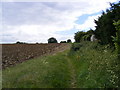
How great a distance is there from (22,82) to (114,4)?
8526 millimetres

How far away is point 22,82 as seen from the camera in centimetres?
795

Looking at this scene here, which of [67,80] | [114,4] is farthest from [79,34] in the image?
[67,80]

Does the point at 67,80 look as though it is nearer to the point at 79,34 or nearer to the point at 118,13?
the point at 118,13

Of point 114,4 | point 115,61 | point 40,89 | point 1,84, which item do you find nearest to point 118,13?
point 114,4

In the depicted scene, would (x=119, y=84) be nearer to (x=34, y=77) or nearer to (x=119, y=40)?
(x=119, y=40)

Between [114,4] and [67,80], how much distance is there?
266 inches

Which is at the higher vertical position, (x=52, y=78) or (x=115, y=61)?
(x=115, y=61)

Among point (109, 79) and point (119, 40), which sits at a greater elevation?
point (119, 40)

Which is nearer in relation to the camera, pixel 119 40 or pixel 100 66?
pixel 119 40

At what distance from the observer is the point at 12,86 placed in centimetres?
755

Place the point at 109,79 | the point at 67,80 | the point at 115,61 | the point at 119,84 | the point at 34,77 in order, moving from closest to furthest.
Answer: the point at 119,84, the point at 109,79, the point at 115,61, the point at 34,77, the point at 67,80

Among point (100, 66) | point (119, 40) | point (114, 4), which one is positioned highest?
point (114, 4)

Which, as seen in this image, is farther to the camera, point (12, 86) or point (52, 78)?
point (52, 78)

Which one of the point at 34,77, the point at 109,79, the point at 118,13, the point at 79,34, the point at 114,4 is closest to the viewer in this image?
the point at 109,79
